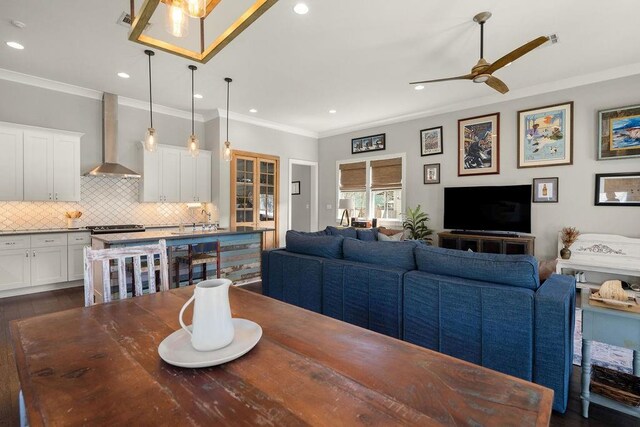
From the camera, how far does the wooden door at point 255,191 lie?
6301mm

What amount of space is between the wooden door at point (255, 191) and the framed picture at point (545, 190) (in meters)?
4.70

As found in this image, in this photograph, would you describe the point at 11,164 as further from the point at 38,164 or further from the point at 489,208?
the point at 489,208

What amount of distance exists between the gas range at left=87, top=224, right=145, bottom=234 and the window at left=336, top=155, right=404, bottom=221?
4.22 meters

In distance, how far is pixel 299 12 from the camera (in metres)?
2.96

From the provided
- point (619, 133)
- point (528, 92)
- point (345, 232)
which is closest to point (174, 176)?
point (345, 232)

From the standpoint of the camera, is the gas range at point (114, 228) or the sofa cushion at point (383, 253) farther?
the gas range at point (114, 228)

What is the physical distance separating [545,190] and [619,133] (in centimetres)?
110

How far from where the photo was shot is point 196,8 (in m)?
1.18

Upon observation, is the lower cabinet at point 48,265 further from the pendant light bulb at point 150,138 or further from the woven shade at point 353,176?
the woven shade at point 353,176

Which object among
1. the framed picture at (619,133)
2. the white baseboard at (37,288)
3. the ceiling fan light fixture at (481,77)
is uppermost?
the ceiling fan light fixture at (481,77)

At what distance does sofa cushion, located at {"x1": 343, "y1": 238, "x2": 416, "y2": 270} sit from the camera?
2.45m

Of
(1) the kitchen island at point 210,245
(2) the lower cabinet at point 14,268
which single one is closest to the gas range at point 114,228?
(1) the kitchen island at point 210,245

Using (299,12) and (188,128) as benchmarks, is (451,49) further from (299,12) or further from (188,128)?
(188,128)

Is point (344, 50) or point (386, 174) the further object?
point (386, 174)
